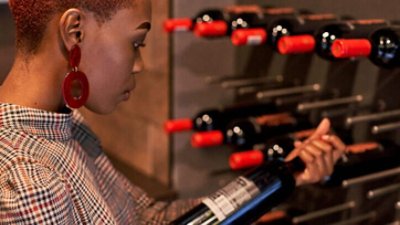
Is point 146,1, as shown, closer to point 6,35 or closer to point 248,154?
point 248,154

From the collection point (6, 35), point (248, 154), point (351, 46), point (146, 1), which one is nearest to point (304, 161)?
point (248, 154)

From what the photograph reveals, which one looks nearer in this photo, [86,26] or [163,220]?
[86,26]

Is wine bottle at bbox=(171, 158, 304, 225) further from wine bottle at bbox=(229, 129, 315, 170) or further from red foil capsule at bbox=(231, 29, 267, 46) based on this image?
red foil capsule at bbox=(231, 29, 267, 46)

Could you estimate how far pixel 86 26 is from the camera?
26.4 inches

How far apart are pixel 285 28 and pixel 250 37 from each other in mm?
59

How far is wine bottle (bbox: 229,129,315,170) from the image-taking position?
33.8 inches

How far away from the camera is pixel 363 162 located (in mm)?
835

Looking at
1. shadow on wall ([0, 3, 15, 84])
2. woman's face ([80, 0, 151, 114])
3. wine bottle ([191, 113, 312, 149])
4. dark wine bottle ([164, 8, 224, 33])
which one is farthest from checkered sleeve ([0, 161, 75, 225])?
shadow on wall ([0, 3, 15, 84])

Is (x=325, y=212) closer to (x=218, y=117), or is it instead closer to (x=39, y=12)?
(x=218, y=117)

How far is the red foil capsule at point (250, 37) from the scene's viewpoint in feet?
2.84

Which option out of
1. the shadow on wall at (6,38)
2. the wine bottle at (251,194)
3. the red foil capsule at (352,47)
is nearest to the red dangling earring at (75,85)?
the wine bottle at (251,194)

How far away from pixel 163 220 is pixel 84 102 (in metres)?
0.32

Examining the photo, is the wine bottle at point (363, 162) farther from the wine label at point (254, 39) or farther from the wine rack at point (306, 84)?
the wine label at point (254, 39)

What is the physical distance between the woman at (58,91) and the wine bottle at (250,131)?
229mm
